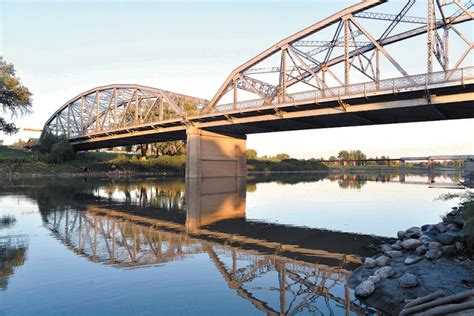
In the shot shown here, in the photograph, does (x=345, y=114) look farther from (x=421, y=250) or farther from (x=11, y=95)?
(x=11, y=95)

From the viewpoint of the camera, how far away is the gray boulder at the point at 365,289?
7.91m

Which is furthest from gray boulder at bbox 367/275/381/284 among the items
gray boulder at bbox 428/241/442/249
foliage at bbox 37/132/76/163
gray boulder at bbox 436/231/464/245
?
foliage at bbox 37/132/76/163

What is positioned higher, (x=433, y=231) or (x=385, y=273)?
(x=433, y=231)

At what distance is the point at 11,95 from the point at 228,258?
74.0 metres

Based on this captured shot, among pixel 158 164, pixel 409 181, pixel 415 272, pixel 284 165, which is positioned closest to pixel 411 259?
pixel 415 272

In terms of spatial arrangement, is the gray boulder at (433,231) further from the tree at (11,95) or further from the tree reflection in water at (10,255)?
the tree at (11,95)

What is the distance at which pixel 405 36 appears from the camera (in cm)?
4406

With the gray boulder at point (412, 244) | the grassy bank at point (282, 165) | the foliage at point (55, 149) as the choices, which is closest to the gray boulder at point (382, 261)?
the gray boulder at point (412, 244)

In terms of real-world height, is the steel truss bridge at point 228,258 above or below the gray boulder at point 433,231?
below

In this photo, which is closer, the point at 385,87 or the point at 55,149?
the point at 385,87

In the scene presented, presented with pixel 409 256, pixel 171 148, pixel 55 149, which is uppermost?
pixel 171 148

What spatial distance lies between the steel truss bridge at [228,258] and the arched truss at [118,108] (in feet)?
140

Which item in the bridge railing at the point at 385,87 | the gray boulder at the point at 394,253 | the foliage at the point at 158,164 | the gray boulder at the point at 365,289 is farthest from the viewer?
the foliage at the point at 158,164

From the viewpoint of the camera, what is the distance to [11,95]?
69.5 metres
